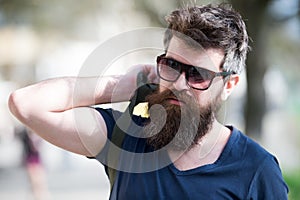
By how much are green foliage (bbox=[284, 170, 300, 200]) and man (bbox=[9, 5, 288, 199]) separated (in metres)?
5.31

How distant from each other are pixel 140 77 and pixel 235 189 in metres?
0.62

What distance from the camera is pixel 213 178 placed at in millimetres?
2285

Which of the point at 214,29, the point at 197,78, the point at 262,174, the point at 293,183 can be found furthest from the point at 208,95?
the point at 293,183

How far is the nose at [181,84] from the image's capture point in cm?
237

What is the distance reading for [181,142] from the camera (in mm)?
2396

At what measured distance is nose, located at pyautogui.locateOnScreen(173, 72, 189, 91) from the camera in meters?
2.37

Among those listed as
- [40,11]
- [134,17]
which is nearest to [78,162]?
[40,11]

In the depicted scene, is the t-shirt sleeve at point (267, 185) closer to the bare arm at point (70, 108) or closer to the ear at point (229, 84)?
the ear at point (229, 84)

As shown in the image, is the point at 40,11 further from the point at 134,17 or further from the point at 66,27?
the point at 134,17

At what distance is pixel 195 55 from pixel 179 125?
27 centimetres

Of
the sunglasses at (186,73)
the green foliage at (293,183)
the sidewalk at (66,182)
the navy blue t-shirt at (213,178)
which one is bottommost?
the sidewalk at (66,182)

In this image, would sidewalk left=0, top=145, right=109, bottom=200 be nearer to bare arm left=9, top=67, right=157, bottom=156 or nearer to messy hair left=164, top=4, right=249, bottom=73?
bare arm left=9, top=67, right=157, bottom=156

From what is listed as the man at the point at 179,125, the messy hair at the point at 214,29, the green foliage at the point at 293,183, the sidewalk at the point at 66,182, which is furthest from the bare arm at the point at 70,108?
the sidewalk at the point at 66,182

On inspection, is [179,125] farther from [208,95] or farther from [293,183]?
[293,183]
